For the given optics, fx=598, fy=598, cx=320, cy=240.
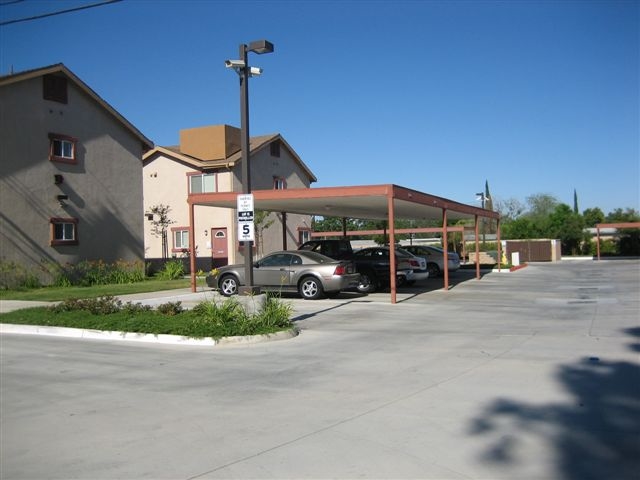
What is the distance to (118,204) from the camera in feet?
89.9

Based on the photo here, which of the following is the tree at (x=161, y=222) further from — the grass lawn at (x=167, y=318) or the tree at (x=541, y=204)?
the tree at (x=541, y=204)

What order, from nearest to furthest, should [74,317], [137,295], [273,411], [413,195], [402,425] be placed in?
[402,425]
[273,411]
[74,317]
[413,195]
[137,295]

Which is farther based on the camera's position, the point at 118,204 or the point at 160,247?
the point at 160,247

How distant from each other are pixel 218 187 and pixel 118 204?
7.04 m

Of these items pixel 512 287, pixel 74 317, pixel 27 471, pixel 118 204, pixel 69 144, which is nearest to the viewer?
pixel 27 471

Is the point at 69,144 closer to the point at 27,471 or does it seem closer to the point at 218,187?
Answer: the point at 218,187

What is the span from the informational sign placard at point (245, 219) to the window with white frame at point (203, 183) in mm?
21571

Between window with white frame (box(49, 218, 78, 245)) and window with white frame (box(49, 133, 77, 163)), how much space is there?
247 cm

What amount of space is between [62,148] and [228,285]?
11203 millimetres

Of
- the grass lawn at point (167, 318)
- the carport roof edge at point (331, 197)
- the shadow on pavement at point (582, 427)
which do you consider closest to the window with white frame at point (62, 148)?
the carport roof edge at point (331, 197)

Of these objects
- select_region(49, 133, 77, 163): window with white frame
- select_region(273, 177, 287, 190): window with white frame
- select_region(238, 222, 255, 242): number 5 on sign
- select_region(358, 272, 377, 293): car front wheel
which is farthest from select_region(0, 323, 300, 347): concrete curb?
select_region(273, 177, 287, 190): window with white frame

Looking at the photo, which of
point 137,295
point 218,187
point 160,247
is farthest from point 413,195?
point 160,247

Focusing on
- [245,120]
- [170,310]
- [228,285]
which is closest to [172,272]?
[228,285]

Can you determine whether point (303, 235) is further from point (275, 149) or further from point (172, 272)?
point (172, 272)
